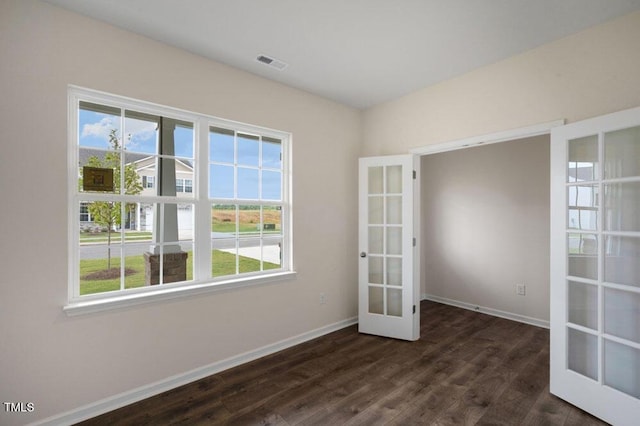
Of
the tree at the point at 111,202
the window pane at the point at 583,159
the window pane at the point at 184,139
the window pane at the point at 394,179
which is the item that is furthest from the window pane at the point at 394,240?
the tree at the point at 111,202

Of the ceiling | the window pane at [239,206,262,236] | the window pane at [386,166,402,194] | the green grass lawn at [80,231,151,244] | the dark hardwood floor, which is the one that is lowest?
the dark hardwood floor

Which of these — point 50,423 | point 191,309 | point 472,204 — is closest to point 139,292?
point 191,309

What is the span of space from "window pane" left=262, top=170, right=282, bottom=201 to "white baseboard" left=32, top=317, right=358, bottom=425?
1.61 metres

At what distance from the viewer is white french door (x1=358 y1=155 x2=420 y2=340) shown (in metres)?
3.42

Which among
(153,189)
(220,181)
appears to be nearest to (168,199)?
(153,189)

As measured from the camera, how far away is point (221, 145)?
294cm

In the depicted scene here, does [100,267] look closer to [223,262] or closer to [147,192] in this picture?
[147,192]

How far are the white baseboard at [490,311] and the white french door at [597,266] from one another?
1756 millimetres

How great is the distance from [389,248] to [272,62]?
245 cm

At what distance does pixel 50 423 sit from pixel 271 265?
2013mm

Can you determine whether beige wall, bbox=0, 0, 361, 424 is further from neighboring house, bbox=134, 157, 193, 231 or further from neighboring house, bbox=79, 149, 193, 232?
neighboring house, bbox=134, 157, 193, 231

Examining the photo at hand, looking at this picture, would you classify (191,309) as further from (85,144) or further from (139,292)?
(85,144)

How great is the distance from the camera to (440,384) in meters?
2.52

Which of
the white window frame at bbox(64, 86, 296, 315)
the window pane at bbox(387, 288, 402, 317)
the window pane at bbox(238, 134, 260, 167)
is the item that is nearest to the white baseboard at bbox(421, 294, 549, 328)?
Answer: the window pane at bbox(387, 288, 402, 317)
